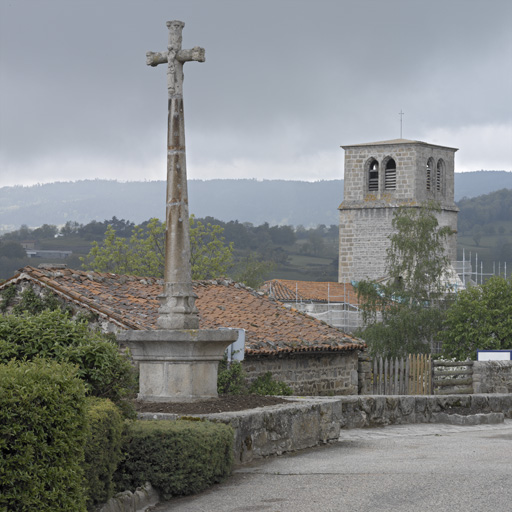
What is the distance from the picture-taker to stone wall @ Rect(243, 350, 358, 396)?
59.2ft

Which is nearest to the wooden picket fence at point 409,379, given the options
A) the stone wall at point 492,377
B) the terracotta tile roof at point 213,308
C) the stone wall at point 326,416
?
the terracotta tile roof at point 213,308

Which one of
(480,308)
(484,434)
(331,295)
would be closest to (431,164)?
(331,295)

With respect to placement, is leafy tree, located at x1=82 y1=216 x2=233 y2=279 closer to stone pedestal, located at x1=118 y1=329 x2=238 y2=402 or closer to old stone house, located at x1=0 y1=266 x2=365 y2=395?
old stone house, located at x1=0 y1=266 x2=365 y2=395

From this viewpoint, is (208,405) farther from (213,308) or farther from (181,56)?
(213,308)

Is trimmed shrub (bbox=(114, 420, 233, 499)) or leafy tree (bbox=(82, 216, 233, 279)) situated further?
leafy tree (bbox=(82, 216, 233, 279))

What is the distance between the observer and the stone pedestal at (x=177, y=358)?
10.1 m

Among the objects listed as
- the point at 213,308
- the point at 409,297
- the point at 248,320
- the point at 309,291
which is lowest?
the point at 309,291

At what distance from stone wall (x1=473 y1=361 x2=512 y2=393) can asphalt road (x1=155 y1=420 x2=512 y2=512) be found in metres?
7.88

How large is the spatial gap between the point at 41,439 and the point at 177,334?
14.5 feet

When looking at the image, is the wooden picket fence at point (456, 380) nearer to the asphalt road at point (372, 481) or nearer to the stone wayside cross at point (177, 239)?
the asphalt road at point (372, 481)

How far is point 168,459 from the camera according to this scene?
25.9 ft

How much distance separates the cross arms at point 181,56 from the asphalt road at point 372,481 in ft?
15.0

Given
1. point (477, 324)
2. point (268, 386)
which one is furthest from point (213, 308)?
point (477, 324)

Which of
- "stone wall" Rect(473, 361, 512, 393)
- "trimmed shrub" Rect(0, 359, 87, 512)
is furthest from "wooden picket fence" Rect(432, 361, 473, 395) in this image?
"trimmed shrub" Rect(0, 359, 87, 512)
